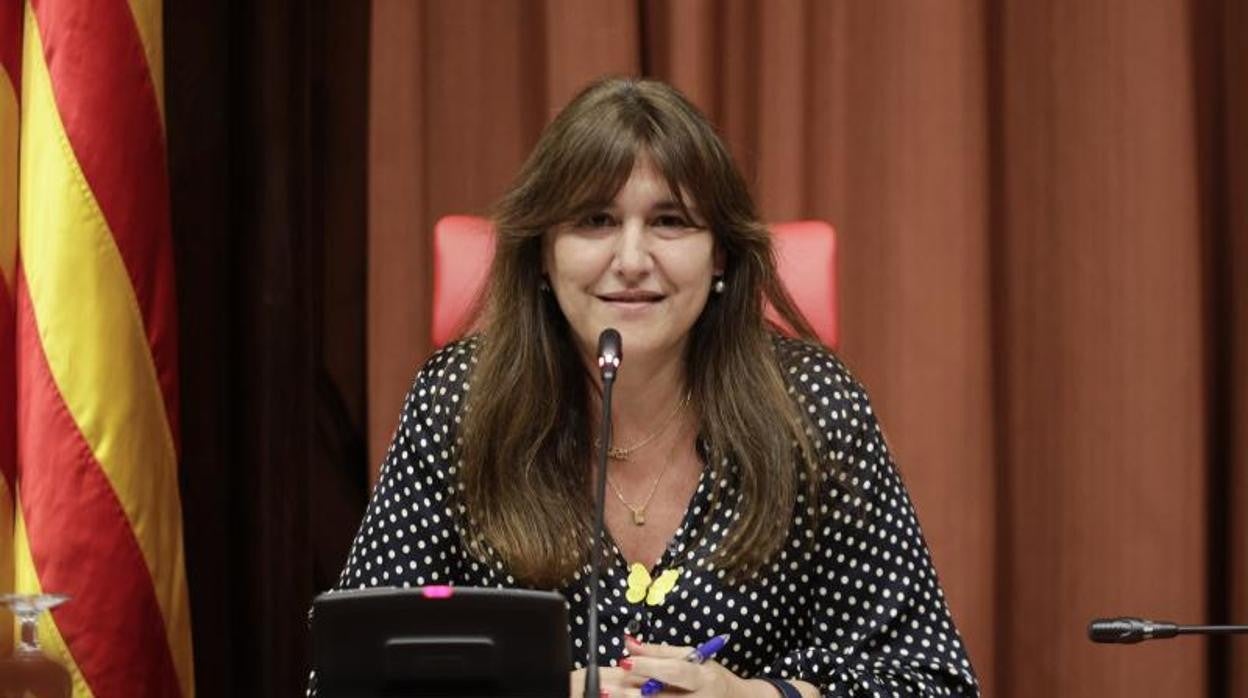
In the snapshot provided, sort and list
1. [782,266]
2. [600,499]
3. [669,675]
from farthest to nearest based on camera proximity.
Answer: [782,266] → [669,675] → [600,499]

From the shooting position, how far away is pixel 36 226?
7.18 ft

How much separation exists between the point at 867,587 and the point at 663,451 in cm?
28

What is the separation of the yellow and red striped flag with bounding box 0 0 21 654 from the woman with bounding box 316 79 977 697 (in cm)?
60

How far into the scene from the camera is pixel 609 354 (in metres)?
1.54

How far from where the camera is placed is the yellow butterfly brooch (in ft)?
6.00

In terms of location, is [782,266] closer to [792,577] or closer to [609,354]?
[792,577]

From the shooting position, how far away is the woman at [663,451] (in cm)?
180

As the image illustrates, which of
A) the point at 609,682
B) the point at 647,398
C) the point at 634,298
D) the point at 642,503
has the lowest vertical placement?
the point at 609,682

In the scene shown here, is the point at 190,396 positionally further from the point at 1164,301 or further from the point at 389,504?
the point at 1164,301

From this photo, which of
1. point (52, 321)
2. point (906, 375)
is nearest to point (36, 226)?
point (52, 321)

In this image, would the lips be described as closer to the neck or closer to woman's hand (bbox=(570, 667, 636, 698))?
the neck

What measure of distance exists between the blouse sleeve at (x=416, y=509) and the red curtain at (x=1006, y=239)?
0.72 m

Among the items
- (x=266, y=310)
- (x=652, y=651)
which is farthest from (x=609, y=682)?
(x=266, y=310)

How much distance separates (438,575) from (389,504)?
0.31 ft
